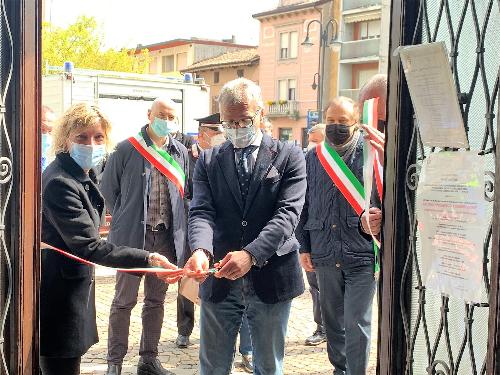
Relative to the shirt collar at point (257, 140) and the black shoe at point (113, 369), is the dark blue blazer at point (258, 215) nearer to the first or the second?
the shirt collar at point (257, 140)

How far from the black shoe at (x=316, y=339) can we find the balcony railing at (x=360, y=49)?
32546mm

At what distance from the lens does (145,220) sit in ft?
16.8

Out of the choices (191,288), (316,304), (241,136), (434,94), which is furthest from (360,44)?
(434,94)

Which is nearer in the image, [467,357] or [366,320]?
[467,357]

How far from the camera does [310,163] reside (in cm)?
471

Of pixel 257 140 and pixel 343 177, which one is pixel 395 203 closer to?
pixel 257 140

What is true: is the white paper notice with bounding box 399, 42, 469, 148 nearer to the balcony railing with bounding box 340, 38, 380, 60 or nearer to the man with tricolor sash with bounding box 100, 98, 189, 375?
the man with tricolor sash with bounding box 100, 98, 189, 375

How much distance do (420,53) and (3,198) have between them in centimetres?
163

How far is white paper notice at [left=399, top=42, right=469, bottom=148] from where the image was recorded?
236 cm

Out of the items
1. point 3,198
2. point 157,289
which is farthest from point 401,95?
point 157,289

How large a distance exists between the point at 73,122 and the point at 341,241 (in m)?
1.83

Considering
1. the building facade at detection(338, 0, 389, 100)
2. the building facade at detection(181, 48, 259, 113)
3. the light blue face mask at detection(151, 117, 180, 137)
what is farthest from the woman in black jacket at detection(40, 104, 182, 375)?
the building facade at detection(181, 48, 259, 113)

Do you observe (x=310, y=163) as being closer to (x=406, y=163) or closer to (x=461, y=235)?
(x=406, y=163)

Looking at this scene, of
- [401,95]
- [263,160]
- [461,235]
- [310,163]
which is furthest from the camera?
[310,163]
